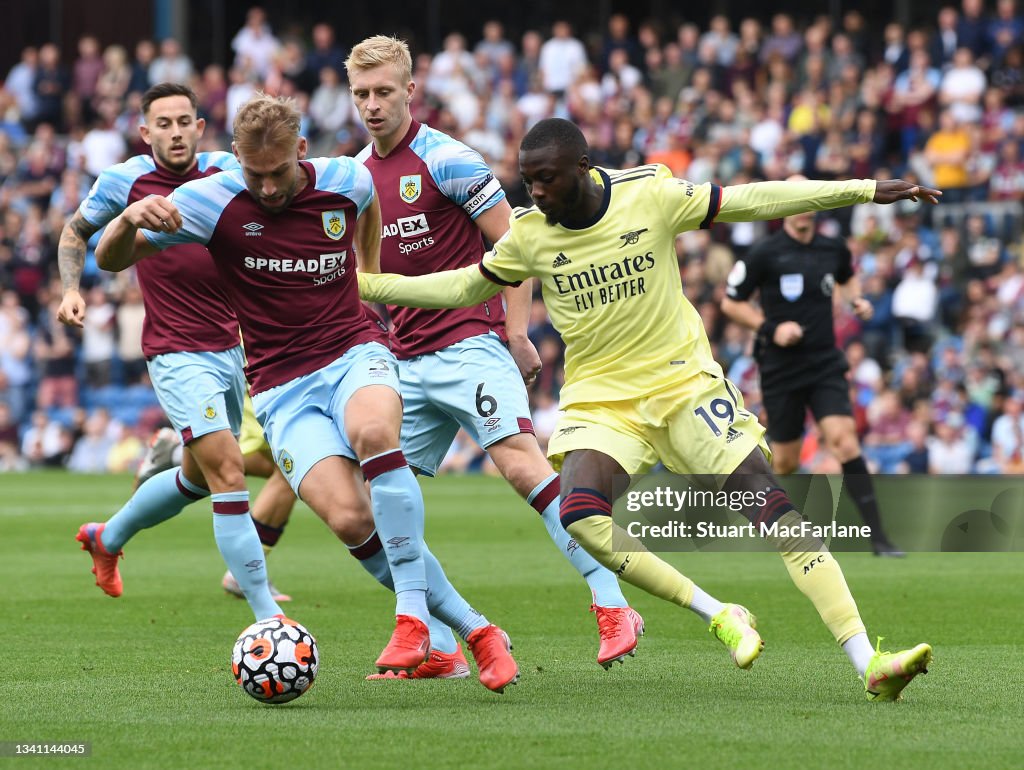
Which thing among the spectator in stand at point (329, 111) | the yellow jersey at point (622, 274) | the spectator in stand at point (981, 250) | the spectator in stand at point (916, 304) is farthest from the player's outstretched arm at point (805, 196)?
the spectator in stand at point (329, 111)

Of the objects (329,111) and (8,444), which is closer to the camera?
(8,444)

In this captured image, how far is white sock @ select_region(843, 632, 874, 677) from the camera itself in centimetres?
626

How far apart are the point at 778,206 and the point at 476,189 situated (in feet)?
5.70

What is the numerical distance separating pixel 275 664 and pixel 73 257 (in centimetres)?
254

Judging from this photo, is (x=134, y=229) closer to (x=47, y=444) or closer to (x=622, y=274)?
(x=622, y=274)

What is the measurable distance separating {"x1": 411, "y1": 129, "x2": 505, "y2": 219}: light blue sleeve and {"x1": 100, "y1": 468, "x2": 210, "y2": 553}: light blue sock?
88.6 inches

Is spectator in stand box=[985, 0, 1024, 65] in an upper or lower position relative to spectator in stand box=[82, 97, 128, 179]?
upper

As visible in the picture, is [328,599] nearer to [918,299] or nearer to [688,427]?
[688,427]

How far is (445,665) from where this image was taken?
714 centimetres

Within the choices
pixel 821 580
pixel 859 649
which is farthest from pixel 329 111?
pixel 859 649

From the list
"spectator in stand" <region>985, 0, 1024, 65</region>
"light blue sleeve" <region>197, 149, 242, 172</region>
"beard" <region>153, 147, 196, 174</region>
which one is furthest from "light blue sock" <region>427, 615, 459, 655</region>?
"spectator in stand" <region>985, 0, 1024, 65</region>

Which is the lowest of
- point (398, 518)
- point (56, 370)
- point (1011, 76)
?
point (56, 370)

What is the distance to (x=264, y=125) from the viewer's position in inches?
259

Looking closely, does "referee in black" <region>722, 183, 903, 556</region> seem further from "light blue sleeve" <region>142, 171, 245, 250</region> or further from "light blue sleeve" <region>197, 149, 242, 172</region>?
"light blue sleeve" <region>142, 171, 245, 250</region>
